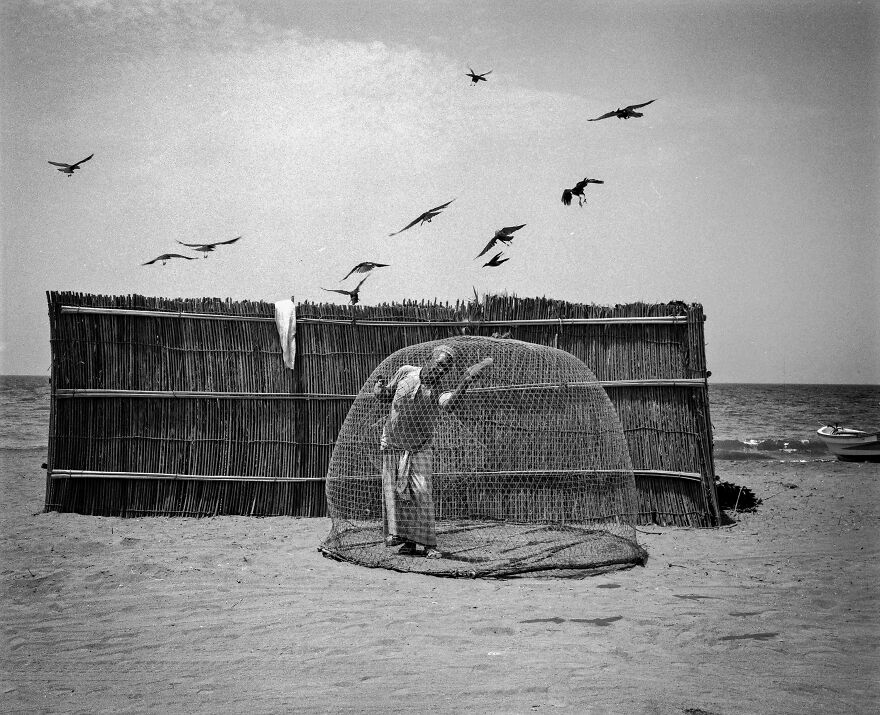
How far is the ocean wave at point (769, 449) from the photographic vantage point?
20078 mm

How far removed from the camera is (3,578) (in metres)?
4.99

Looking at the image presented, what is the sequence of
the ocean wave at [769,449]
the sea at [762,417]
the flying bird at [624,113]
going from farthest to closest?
the sea at [762,417], the ocean wave at [769,449], the flying bird at [624,113]

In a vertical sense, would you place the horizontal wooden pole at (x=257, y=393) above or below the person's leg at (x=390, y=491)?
above

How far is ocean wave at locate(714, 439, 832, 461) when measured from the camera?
2008 centimetres

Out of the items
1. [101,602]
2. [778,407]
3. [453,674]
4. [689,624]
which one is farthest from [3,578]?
[778,407]

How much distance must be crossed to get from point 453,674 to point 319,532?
3.47 metres

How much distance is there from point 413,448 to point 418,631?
1807mm

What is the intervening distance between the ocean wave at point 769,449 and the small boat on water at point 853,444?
362 centimetres

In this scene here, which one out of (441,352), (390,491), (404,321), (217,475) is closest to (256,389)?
(217,475)

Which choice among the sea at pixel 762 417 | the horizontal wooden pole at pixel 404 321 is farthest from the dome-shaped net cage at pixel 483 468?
the sea at pixel 762 417

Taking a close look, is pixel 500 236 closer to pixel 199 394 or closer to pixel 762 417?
pixel 199 394

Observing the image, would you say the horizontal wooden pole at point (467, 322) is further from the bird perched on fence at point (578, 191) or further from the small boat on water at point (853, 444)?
the small boat on water at point (853, 444)

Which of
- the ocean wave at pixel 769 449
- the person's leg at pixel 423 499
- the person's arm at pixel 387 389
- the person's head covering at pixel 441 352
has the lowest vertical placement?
the ocean wave at pixel 769 449

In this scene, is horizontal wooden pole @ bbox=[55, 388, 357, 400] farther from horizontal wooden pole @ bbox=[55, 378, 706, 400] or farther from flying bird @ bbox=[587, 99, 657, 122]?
flying bird @ bbox=[587, 99, 657, 122]
